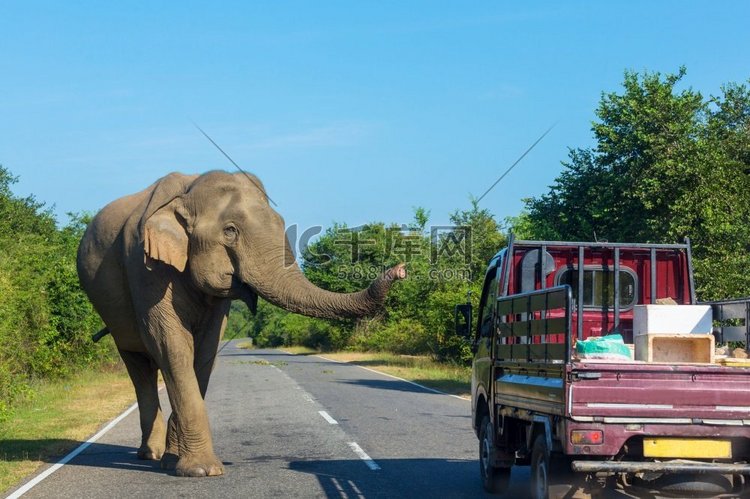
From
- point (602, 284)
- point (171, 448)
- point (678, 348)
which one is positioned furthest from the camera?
point (171, 448)

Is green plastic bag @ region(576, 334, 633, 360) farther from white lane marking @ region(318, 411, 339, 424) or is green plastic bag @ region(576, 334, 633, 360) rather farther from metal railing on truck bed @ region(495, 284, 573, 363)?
white lane marking @ region(318, 411, 339, 424)

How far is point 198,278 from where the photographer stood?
1077cm

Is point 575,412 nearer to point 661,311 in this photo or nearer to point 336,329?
point 661,311

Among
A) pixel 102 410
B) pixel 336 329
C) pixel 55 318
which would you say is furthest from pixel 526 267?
pixel 336 329

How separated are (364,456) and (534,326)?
478cm

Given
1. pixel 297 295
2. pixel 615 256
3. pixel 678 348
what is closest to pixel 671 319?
pixel 678 348

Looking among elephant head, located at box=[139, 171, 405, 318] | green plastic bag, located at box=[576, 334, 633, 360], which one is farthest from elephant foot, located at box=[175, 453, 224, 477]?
green plastic bag, located at box=[576, 334, 633, 360]

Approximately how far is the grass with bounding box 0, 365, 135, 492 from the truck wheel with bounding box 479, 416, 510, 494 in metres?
4.99

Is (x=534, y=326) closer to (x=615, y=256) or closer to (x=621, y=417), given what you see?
(x=621, y=417)

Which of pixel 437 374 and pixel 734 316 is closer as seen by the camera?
pixel 734 316

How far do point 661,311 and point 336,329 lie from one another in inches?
2582

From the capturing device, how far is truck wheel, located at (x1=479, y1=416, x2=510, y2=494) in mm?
9750

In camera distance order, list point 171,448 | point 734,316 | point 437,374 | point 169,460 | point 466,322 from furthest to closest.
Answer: point 437,374 → point 169,460 → point 171,448 → point 466,322 → point 734,316

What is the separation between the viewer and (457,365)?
39438mm
